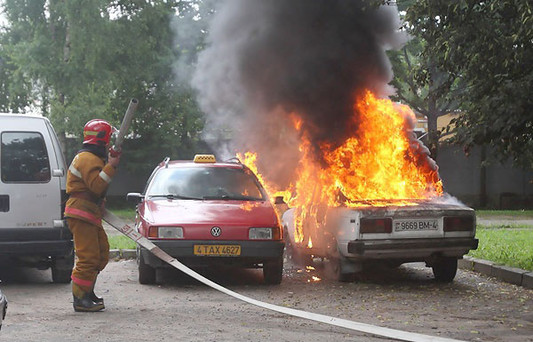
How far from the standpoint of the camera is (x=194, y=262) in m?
9.80

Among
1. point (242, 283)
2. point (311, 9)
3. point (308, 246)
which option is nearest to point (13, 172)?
point (242, 283)

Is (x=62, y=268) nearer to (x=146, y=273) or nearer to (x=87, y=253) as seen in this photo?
(x=146, y=273)

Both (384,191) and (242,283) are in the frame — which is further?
(384,191)

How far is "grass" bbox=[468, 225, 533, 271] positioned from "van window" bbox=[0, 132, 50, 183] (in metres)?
6.32

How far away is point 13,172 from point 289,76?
17.7 ft

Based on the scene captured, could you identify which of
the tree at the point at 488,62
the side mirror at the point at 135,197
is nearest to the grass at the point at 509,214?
the tree at the point at 488,62

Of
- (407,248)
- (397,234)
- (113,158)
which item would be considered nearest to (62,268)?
(113,158)

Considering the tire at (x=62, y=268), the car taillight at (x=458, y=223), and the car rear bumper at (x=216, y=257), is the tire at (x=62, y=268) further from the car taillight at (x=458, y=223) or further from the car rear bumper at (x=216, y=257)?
the car taillight at (x=458, y=223)

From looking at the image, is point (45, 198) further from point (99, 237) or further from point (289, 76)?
point (289, 76)

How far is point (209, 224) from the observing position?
9.80 meters

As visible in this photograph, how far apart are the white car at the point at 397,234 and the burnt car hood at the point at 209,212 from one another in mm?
872

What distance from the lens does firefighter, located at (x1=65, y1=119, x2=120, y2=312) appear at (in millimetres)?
8188

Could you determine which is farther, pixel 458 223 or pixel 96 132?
pixel 458 223

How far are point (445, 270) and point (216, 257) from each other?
10.1 feet
